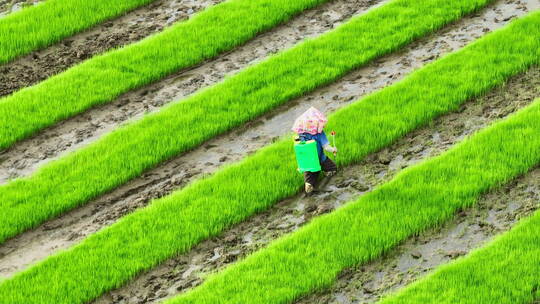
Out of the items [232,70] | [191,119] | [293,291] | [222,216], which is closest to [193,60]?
[232,70]

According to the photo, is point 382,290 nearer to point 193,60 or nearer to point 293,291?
point 293,291

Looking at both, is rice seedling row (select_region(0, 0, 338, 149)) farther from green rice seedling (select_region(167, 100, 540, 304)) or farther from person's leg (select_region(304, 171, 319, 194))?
green rice seedling (select_region(167, 100, 540, 304))

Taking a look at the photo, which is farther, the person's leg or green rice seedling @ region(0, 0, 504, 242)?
green rice seedling @ region(0, 0, 504, 242)

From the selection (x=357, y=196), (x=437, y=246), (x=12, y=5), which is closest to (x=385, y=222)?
(x=437, y=246)

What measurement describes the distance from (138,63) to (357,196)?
5.82 metres

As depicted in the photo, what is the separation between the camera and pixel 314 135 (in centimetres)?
1595

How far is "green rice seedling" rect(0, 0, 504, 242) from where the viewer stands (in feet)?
54.9

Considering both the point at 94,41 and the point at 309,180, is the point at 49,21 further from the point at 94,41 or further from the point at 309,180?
the point at 309,180

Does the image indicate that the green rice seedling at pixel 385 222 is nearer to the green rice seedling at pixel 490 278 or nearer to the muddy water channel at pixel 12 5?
the green rice seedling at pixel 490 278

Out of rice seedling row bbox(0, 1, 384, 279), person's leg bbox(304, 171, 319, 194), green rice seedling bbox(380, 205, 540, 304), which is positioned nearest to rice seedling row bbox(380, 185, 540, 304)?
green rice seedling bbox(380, 205, 540, 304)

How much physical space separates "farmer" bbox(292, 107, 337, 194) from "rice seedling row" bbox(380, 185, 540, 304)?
2726 millimetres

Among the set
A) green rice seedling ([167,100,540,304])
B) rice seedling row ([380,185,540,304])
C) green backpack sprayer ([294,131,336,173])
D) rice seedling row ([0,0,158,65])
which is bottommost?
rice seedling row ([380,185,540,304])

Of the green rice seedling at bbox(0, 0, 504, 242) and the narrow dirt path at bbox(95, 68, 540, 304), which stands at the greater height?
the green rice seedling at bbox(0, 0, 504, 242)

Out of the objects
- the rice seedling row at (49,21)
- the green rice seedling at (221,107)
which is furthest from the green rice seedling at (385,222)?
the rice seedling row at (49,21)
